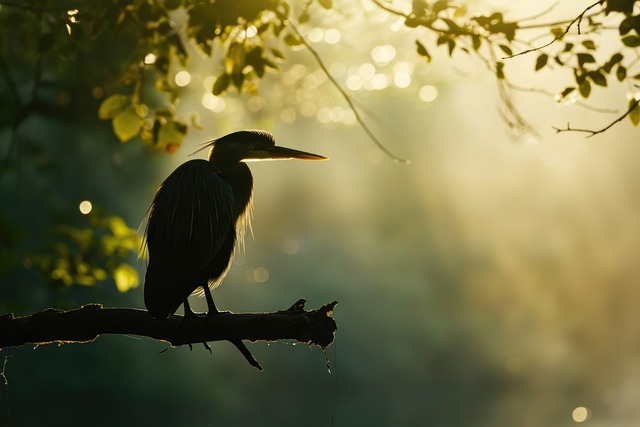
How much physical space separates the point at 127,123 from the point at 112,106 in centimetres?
12

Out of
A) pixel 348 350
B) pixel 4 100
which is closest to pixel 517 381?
pixel 348 350

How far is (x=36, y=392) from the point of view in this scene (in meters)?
18.0

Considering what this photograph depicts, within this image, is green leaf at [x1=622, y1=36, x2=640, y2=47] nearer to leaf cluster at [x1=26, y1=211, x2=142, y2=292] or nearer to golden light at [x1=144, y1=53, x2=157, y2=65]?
golden light at [x1=144, y1=53, x2=157, y2=65]

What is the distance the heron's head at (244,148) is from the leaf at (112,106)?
651 millimetres

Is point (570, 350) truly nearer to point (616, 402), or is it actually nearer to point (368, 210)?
point (616, 402)

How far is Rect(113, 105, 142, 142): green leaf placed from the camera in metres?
4.12

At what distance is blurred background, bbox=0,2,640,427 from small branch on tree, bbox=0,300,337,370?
12902mm

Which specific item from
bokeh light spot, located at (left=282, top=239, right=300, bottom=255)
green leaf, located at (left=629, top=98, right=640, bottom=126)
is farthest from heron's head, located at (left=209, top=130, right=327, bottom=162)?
bokeh light spot, located at (left=282, top=239, right=300, bottom=255)

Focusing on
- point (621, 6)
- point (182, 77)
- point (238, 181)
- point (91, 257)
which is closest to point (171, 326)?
point (238, 181)

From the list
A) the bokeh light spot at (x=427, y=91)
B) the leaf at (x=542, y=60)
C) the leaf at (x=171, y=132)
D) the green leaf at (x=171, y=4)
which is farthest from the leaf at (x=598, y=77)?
the bokeh light spot at (x=427, y=91)

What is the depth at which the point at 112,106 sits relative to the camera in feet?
13.6

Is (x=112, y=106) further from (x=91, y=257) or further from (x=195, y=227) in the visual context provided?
(x=91, y=257)

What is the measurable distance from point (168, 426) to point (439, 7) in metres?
16.8

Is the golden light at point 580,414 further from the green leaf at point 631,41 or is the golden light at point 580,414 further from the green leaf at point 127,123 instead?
the green leaf at point 631,41
